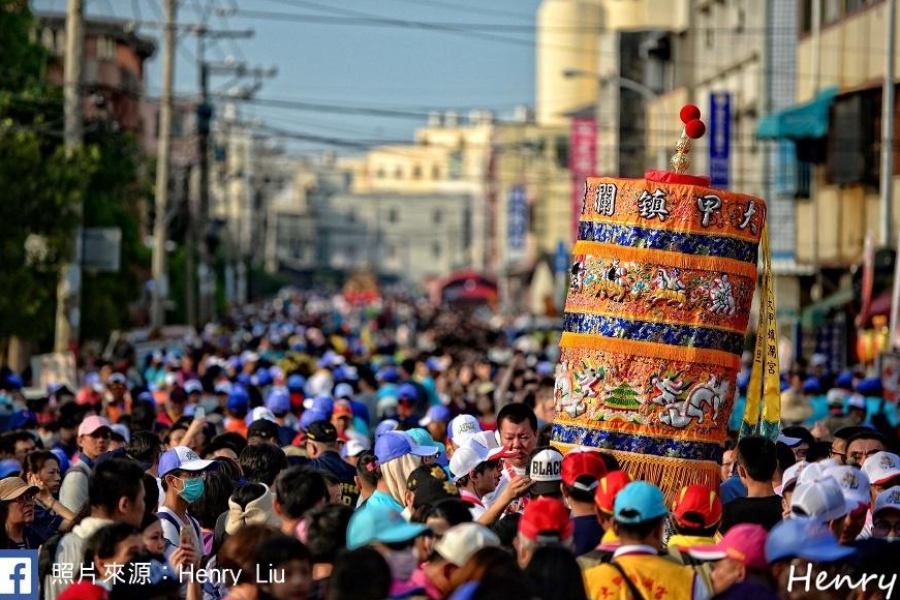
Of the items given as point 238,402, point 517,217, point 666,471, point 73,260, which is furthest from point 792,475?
point 517,217

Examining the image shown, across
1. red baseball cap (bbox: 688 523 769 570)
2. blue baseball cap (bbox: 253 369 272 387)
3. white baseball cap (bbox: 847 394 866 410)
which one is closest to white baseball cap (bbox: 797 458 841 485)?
red baseball cap (bbox: 688 523 769 570)

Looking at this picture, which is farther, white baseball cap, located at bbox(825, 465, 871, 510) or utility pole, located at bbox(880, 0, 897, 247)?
utility pole, located at bbox(880, 0, 897, 247)

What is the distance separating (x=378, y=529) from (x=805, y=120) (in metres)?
32.3

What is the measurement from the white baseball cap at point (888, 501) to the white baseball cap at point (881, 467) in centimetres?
84

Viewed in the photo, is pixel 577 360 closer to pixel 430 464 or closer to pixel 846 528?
pixel 430 464

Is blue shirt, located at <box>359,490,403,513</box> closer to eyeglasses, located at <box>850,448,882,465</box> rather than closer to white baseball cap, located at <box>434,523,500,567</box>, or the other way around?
white baseball cap, located at <box>434,523,500,567</box>

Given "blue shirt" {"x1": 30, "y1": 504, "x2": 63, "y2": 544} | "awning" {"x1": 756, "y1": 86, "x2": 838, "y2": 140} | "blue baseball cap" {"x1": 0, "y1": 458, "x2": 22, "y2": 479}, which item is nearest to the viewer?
"blue shirt" {"x1": 30, "y1": 504, "x2": 63, "y2": 544}

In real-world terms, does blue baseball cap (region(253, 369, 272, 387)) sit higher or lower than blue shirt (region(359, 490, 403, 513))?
lower

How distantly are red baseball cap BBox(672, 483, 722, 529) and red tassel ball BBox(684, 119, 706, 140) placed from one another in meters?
3.55

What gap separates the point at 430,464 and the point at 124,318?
36707mm

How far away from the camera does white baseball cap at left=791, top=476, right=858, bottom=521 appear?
314 inches

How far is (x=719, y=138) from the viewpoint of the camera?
43250 millimetres

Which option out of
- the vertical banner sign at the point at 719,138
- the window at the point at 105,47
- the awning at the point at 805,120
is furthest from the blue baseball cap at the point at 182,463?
the window at the point at 105,47

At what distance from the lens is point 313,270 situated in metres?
175
